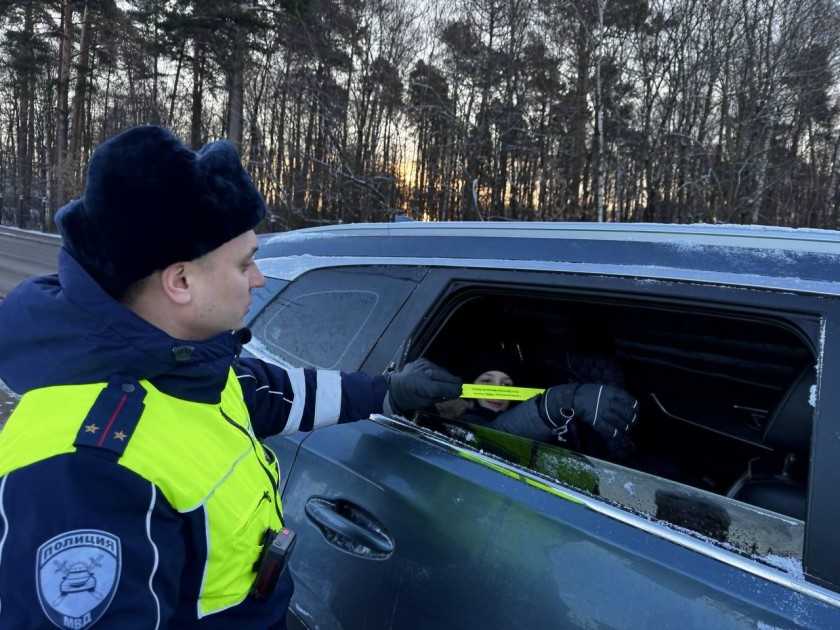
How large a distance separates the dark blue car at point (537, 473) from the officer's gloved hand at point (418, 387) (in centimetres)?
5

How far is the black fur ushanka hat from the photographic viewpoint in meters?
0.97

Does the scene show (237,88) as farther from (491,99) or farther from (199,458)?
(199,458)

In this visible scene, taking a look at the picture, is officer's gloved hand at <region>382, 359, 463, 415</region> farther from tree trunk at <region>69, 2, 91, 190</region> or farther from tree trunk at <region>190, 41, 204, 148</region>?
tree trunk at <region>69, 2, 91, 190</region>

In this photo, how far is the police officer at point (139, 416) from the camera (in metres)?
0.78

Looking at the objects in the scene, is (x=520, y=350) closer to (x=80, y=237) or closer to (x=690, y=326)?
(x=690, y=326)

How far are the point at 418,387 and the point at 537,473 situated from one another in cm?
43

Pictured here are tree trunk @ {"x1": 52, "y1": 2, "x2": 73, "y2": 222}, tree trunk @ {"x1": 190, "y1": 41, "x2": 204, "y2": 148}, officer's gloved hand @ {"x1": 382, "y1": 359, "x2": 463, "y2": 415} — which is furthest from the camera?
tree trunk @ {"x1": 52, "y1": 2, "x2": 73, "y2": 222}

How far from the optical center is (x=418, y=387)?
1.60 m

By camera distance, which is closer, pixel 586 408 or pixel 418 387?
pixel 418 387

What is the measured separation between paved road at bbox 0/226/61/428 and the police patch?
16.2ft

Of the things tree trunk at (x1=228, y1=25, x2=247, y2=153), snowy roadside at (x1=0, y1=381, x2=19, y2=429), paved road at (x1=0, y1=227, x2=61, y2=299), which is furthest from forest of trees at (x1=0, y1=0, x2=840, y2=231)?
snowy roadside at (x1=0, y1=381, x2=19, y2=429)

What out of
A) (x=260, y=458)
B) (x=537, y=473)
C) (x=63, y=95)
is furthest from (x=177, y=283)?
(x=63, y=95)

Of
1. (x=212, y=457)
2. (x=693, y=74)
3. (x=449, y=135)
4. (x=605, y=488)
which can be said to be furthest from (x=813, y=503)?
(x=449, y=135)

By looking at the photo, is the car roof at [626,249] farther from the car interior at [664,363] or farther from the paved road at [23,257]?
the paved road at [23,257]
